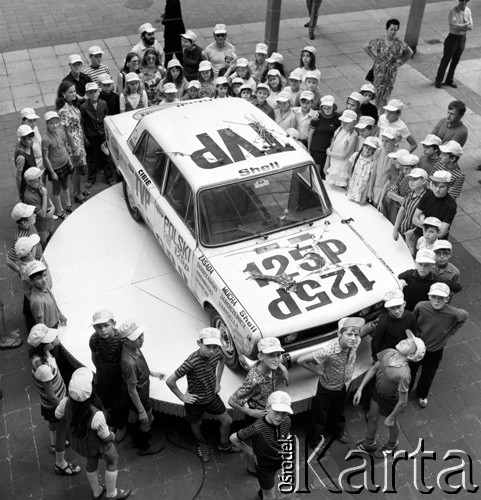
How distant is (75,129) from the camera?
10039 mm

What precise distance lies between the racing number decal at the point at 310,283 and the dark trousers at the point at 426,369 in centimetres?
93

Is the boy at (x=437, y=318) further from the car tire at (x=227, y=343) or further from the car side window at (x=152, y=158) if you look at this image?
the car side window at (x=152, y=158)

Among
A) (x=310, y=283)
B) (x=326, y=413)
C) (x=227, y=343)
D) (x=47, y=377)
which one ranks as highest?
(x=310, y=283)

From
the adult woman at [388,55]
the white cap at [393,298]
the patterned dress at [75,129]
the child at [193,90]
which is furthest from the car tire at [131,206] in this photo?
the adult woman at [388,55]

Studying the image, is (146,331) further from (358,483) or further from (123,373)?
(358,483)

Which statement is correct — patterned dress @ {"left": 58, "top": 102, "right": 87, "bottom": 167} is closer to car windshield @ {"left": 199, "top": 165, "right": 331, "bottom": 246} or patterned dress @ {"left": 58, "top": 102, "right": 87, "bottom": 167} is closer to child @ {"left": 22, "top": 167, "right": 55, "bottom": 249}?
child @ {"left": 22, "top": 167, "right": 55, "bottom": 249}

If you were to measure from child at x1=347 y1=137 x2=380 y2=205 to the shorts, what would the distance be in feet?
13.3

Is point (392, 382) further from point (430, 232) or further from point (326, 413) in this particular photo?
point (430, 232)

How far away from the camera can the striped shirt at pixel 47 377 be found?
621 centimetres

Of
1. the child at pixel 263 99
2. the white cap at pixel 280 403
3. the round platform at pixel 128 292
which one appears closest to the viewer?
the white cap at pixel 280 403

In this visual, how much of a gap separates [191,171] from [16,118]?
6.36 metres

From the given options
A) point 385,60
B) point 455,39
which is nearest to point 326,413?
point 385,60

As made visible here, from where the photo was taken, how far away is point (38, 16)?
1753 cm

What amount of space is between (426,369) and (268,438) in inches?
94.0
